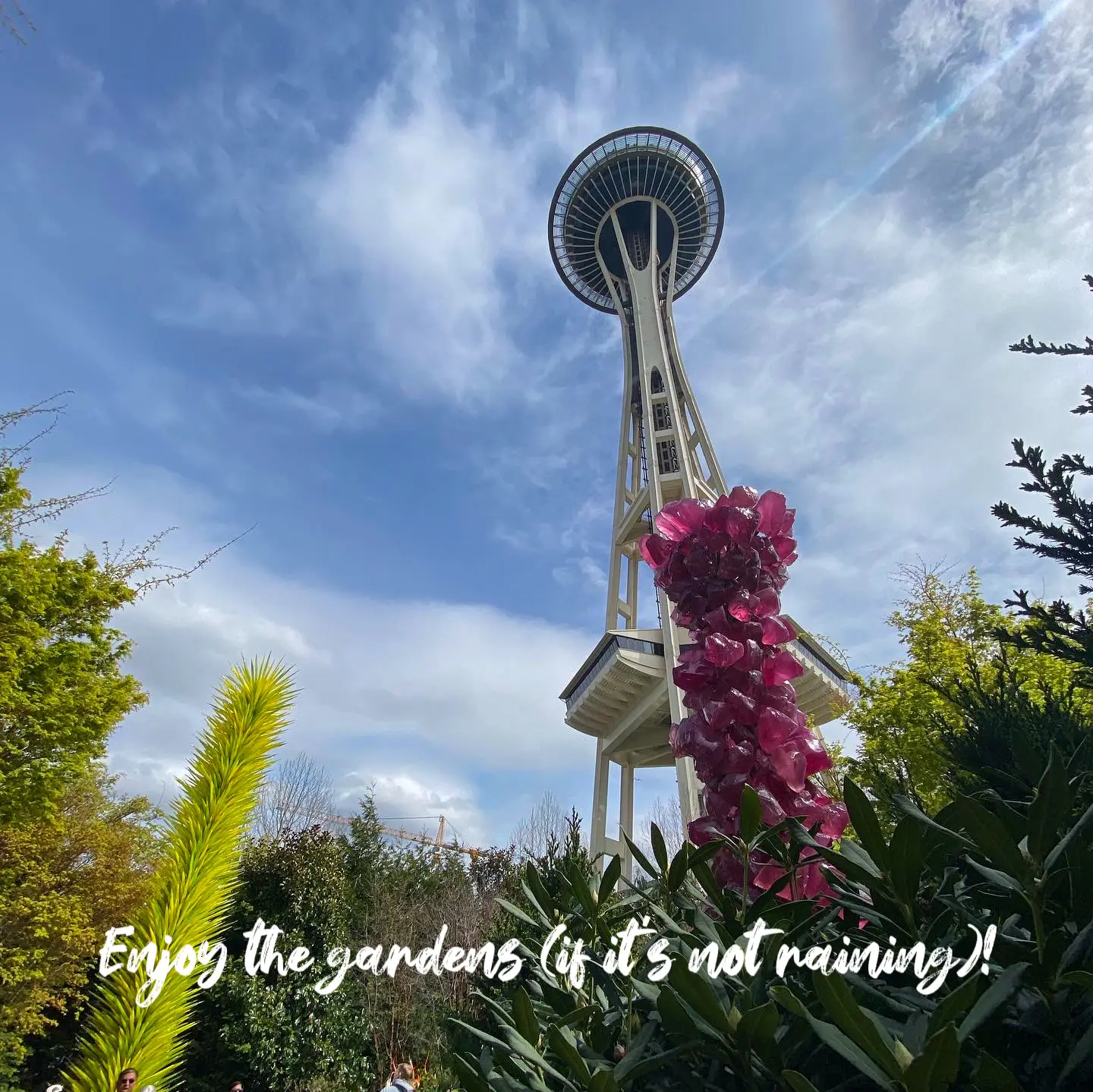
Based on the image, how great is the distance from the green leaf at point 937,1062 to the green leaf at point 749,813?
56 centimetres

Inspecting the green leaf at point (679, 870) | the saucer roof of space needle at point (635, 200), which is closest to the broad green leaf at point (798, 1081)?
the green leaf at point (679, 870)

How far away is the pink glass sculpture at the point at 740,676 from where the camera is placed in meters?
1.41

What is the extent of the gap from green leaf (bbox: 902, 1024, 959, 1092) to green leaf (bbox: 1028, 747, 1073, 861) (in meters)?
0.27

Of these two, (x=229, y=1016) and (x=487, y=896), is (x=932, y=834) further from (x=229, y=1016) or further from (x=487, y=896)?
(x=487, y=896)

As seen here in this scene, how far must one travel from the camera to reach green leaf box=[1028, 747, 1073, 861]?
0.73 meters

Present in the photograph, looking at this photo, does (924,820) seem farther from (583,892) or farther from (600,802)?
(600,802)

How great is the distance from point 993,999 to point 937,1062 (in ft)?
0.42

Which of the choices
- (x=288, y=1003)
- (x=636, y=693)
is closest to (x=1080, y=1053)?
(x=288, y=1003)

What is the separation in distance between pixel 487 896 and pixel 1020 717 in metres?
16.6

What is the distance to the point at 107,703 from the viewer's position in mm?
9602

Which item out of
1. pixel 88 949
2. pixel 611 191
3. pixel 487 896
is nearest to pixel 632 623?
pixel 487 896

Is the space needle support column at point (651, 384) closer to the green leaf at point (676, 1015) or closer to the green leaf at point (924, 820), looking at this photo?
the green leaf at point (924, 820)

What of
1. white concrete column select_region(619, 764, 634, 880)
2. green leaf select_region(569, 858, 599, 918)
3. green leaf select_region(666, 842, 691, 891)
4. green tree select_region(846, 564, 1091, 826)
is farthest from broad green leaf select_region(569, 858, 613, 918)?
white concrete column select_region(619, 764, 634, 880)

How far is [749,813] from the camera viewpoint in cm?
115
